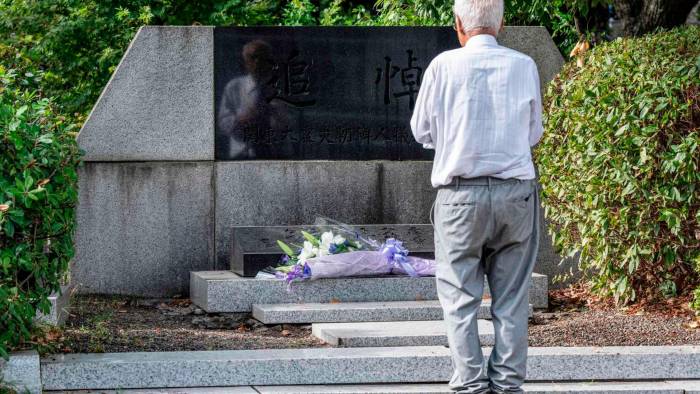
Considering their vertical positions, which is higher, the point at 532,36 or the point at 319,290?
the point at 532,36

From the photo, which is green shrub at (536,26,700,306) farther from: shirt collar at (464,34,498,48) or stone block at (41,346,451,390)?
shirt collar at (464,34,498,48)

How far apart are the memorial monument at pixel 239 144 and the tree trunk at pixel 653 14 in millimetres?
1696

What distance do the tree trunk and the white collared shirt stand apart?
6.17m

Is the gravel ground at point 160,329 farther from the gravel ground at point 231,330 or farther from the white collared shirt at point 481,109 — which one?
the white collared shirt at point 481,109

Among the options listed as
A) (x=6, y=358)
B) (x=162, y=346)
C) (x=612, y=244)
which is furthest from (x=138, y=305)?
(x=612, y=244)

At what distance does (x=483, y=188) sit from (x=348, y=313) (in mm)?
2931

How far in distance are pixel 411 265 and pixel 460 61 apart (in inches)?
138

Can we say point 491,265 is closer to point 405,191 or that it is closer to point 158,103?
point 405,191

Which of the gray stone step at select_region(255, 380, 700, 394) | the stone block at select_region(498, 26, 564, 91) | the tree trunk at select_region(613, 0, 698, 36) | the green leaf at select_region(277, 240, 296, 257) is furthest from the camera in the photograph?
the tree trunk at select_region(613, 0, 698, 36)

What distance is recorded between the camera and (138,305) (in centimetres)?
845

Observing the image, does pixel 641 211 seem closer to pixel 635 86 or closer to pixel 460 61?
pixel 635 86

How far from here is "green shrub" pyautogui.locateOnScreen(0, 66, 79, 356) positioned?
5.35 metres

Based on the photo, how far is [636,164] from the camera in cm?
751

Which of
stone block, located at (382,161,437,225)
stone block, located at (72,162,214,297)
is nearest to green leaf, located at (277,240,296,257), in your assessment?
stone block, located at (72,162,214,297)
